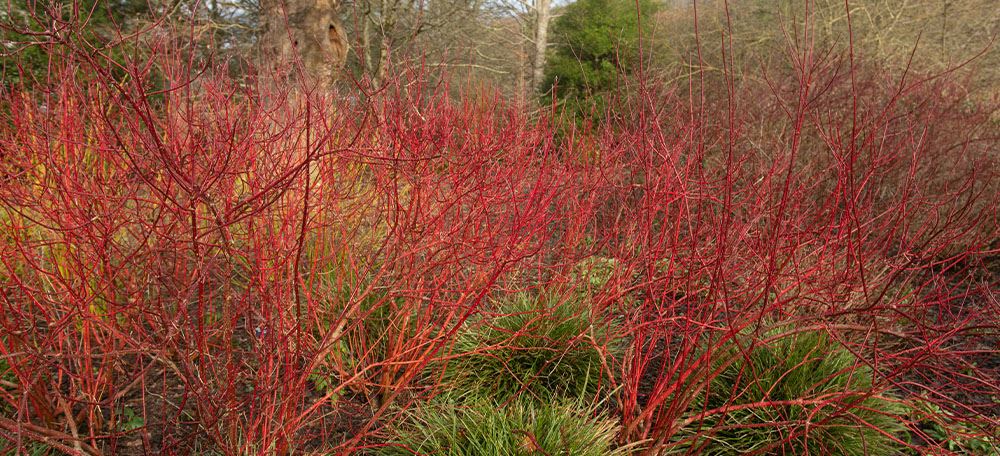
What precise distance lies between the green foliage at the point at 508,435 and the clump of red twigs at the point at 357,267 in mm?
163

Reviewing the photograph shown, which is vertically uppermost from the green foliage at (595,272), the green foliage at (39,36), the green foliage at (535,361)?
the green foliage at (39,36)

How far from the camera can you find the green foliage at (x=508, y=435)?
235cm

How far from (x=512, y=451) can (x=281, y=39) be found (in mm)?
5251

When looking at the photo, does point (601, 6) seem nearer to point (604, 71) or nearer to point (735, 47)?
point (604, 71)

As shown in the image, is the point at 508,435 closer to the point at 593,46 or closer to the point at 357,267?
the point at 357,267

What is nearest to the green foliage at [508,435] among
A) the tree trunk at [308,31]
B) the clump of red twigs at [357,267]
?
the clump of red twigs at [357,267]

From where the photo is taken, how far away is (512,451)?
2.36m

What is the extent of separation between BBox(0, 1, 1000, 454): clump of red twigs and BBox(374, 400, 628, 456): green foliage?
16 cm

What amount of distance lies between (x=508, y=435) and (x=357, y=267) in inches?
37.7

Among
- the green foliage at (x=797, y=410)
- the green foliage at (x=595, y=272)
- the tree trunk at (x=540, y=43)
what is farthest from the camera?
the tree trunk at (x=540, y=43)

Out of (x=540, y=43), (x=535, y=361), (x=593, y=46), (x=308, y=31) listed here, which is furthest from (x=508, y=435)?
(x=540, y=43)

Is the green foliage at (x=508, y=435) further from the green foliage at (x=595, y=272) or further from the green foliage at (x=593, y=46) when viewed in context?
the green foliage at (x=593, y=46)

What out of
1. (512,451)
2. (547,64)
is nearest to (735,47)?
(547,64)

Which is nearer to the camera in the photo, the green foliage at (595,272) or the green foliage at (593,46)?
the green foliage at (595,272)
